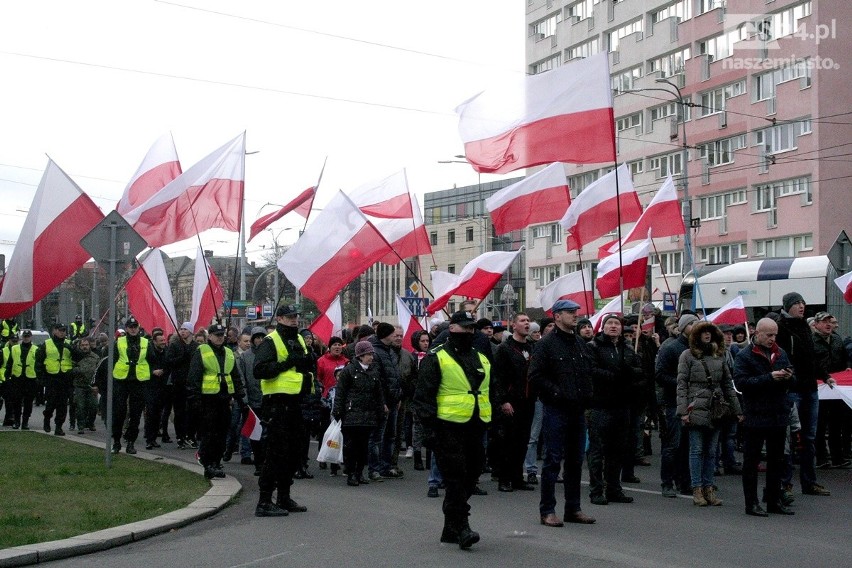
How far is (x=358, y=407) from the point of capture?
13227 mm

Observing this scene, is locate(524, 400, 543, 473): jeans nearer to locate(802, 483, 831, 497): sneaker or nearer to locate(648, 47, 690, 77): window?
locate(802, 483, 831, 497): sneaker

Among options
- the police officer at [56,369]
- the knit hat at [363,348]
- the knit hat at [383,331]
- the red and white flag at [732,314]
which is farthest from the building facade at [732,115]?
the knit hat at [363,348]

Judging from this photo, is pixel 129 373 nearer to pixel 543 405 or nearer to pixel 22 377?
pixel 22 377

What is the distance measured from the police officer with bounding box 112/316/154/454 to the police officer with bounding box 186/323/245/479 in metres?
3.96

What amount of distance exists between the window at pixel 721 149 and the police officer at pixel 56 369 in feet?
119

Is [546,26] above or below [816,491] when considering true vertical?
above

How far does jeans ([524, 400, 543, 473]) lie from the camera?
13.2 m

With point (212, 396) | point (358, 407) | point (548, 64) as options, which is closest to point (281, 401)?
point (212, 396)

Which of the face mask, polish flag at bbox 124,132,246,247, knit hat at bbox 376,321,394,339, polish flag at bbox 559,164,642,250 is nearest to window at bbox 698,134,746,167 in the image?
polish flag at bbox 559,164,642,250

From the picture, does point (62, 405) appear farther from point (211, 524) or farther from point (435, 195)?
point (435, 195)

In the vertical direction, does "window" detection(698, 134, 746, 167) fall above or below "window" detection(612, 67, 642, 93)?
below

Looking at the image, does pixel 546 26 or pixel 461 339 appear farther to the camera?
pixel 546 26

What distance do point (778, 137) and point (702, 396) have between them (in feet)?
128

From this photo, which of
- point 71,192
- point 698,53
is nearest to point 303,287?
point 71,192
